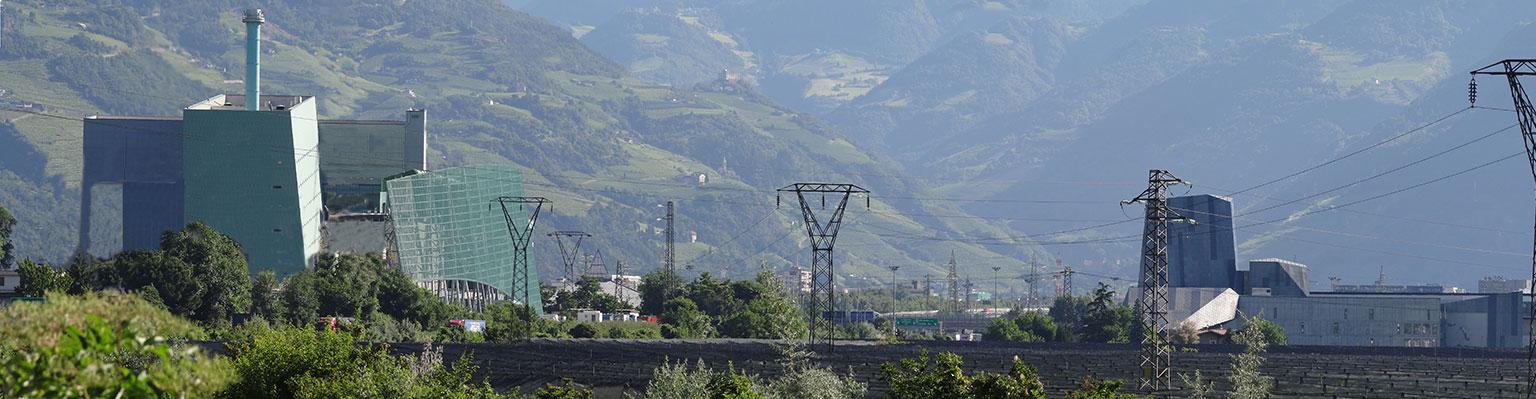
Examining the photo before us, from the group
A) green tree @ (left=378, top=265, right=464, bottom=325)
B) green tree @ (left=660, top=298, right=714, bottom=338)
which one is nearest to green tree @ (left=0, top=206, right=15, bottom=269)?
green tree @ (left=378, top=265, right=464, bottom=325)

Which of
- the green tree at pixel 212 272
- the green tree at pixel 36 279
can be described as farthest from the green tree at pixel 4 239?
the green tree at pixel 36 279

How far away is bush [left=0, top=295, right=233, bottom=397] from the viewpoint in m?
22.6

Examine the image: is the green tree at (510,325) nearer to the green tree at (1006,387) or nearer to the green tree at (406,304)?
the green tree at (406,304)

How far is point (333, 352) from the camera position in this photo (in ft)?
221

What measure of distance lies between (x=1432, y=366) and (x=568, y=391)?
79.0 meters

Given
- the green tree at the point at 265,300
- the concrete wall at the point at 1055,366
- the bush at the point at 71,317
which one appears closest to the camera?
the bush at the point at 71,317

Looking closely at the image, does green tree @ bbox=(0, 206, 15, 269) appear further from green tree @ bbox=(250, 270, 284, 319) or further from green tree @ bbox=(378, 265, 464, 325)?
green tree @ bbox=(378, 265, 464, 325)

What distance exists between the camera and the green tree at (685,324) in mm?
184625

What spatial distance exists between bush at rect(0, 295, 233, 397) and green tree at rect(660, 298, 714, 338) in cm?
15819

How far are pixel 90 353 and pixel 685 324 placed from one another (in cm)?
17062

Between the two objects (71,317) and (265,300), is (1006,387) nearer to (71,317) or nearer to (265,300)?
(71,317)

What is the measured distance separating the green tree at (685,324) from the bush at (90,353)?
519 ft

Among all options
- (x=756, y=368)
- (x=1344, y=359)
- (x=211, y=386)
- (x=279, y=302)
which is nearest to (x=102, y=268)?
(x=279, y=302)

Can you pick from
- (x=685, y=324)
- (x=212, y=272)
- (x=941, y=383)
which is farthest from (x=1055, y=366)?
(x=685, y=324)
